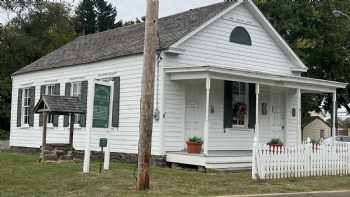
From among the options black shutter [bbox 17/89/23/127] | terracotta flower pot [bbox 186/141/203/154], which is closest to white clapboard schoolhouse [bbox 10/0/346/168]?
terracotta flower pot [bbox 186/141/203/154]

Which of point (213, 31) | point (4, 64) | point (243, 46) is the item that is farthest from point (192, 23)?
point (4, 64)

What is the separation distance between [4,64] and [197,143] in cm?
3308

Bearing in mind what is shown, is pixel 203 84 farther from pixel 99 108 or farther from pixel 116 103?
pixel 99 108

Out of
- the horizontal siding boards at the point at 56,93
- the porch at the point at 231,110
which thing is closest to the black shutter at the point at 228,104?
the porch at the point at 231,110

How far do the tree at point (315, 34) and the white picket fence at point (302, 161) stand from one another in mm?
16210

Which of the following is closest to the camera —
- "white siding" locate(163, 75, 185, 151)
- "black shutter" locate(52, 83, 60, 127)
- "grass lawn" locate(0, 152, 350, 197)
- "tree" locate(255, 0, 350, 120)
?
"grass lawn" locate(0, 152, 350, 197)

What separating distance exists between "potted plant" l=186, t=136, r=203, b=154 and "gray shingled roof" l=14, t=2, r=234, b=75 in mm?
3410

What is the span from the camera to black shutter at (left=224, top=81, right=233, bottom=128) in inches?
813

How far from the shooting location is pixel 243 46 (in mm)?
21922

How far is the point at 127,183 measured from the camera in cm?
1307

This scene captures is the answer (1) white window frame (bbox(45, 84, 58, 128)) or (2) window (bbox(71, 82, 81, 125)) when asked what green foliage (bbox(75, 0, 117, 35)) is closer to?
(1) white window frame (bbox(45, 84, 58, 128))

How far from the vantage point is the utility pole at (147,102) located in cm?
1180

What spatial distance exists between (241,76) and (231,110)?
246 centimetres

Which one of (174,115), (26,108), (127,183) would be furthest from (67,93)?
(127,183)
